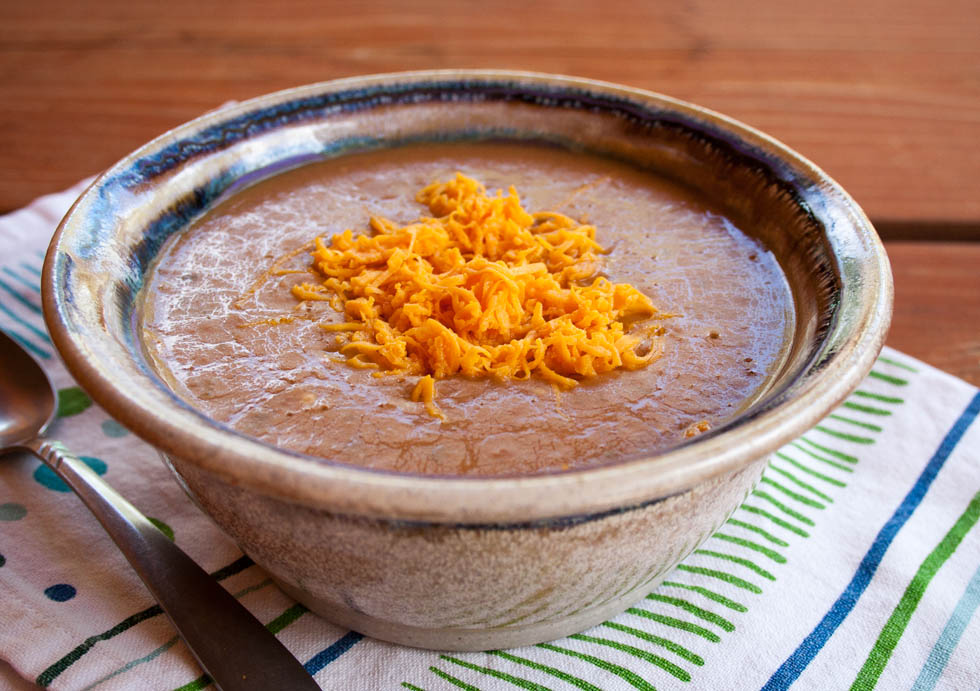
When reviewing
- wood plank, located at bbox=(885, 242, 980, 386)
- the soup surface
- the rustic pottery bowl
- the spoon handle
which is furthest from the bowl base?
wood plank, located at bbox=(885, 242, 980, 386)

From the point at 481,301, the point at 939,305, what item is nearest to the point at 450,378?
the point at 481,301

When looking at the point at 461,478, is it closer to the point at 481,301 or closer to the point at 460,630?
the point at 460,630

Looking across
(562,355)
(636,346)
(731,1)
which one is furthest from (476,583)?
(731,1)

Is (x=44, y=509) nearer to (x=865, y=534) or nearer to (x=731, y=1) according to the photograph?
(x=865, y=534)

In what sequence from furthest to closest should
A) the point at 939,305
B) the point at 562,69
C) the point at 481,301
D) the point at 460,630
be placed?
the point at 562,69
the point at 939,305
the point at 481,301
the point at 460,630

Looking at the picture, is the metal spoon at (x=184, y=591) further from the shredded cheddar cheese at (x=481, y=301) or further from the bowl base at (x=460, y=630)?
the shredded cheddar cheese at (x=481, y=301)

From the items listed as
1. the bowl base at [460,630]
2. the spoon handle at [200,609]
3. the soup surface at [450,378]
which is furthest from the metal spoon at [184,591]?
the soup surface at [450,378]

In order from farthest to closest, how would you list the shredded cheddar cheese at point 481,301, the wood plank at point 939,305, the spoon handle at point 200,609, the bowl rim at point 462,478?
1. the wood plank at point 939,305
2. the shredded cheddar cheese at point 481,301
3. the spoon handle at point 200,609
4. the bowl rim at point 462,478
